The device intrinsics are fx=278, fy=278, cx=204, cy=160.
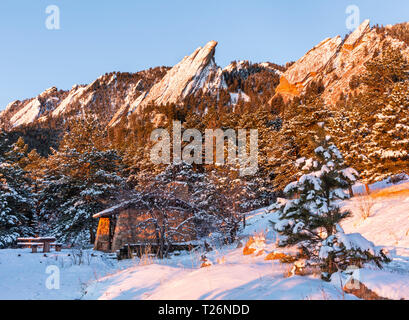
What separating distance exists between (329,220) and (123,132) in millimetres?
71422

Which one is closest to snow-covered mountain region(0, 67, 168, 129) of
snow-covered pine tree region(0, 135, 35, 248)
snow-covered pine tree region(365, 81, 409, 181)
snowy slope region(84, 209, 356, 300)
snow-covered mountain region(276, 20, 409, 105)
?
snow-covered mountain region(276, 20, 409, 105)

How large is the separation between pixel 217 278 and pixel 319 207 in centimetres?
259

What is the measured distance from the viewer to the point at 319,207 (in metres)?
5.68

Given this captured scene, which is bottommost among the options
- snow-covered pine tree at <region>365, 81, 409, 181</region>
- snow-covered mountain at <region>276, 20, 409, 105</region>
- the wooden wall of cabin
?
the wooden wall of cabin

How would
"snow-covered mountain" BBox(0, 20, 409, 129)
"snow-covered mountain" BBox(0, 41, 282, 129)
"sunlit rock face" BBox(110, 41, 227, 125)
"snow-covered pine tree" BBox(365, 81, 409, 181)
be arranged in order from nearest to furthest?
"snow-covered pine tree" BBox(365, 81, 409, 181) → "snow-covered mountain" BBox(0, 20, 409, 129) → "sunlit rock face" BBox(110, 41, 227, 125) → "snow-covered mountain" BBox(0, 41, 282, 129)

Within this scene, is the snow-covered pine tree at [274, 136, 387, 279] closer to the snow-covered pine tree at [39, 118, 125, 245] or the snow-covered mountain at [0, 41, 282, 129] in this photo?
the snow-covered pine tree at [39, 118, 125, 245]

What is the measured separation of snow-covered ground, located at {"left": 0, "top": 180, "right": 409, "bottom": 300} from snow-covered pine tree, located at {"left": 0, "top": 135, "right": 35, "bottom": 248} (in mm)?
9916

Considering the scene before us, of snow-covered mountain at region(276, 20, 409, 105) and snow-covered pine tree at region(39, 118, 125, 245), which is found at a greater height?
snow-covered mountain at region(276, 20, 409, 105)

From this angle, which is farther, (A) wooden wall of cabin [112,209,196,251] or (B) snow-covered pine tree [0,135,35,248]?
(B) snow-covered pine tree [0,135,35,248]

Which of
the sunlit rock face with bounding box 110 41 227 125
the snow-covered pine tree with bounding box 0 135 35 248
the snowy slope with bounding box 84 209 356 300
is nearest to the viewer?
the snowy slope with bounding box 84 209 356 300

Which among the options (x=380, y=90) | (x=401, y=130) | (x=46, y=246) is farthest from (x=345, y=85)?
(x=46, y=246)

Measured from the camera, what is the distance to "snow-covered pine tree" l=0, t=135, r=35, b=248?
22609 mm
